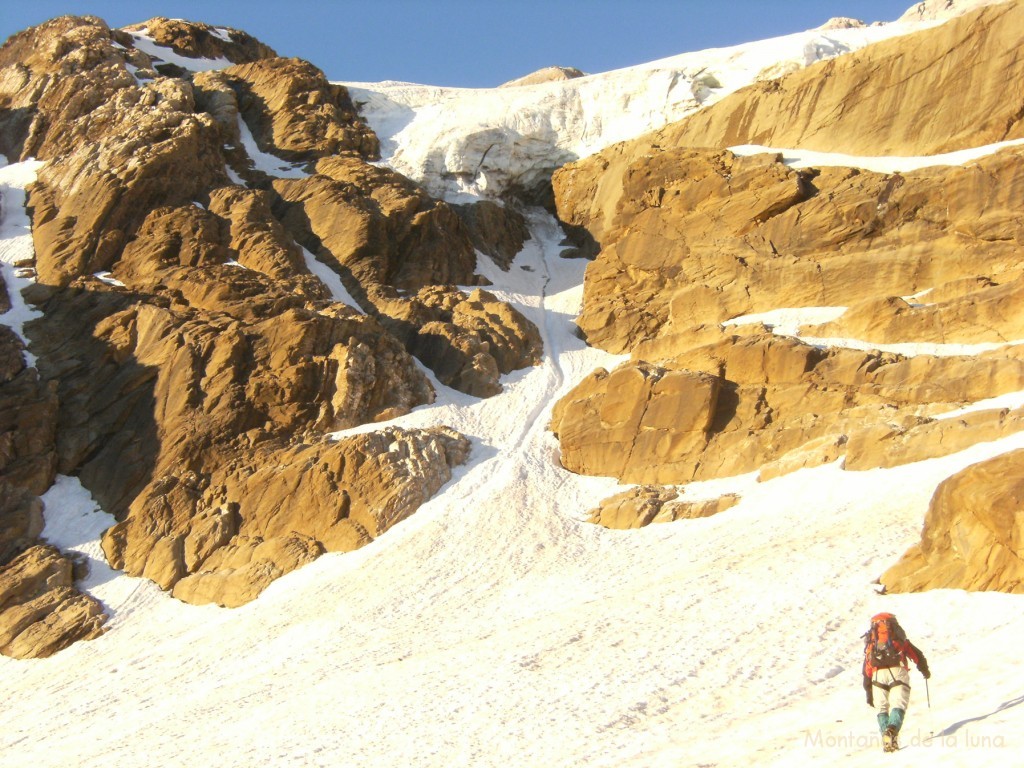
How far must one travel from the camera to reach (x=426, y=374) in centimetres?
4134

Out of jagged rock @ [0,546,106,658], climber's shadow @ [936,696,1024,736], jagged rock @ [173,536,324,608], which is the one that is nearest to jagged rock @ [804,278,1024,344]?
jagged rock @ [173,536,324,608]

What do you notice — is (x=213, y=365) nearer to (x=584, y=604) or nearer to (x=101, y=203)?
(x=101, y=203)

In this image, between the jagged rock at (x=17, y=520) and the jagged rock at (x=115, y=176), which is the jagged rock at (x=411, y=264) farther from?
the jagged rock at (x=17, y=520)

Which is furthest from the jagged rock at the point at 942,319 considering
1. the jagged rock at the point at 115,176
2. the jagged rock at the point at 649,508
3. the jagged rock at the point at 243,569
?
the jagged rock at the point at 115,176

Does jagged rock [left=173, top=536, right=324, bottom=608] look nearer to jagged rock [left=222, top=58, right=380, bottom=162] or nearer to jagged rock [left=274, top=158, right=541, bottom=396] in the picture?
jagged rock [left=274, top=158, right=541, bottom=396]

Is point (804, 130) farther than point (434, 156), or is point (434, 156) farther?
point (434, 156)

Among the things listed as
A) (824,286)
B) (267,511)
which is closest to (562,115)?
(824,286)

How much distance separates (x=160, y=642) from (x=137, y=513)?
673cm

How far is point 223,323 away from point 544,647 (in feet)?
74.4

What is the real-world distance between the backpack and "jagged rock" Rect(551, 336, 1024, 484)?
18.0 m

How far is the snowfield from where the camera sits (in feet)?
45.9

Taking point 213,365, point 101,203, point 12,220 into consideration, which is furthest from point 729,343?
point 12,220

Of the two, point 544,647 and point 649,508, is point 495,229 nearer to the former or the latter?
point 649,508

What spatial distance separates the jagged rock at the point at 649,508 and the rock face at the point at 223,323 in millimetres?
6607
